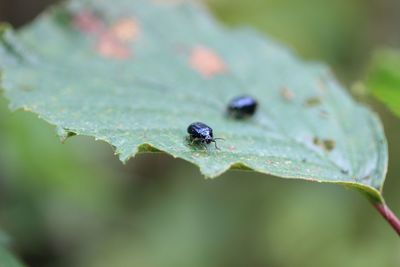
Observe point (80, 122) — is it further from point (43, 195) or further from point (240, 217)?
point (240, 217)

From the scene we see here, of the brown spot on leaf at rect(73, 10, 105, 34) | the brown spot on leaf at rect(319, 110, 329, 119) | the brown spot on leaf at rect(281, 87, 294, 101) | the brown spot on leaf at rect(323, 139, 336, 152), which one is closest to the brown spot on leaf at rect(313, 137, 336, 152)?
the brown spot on leaf at rect(323, 139, 336, 152)

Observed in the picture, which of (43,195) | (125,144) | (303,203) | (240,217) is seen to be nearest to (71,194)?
(43,195)

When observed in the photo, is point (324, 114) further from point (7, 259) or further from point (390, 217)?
point (7, 259)

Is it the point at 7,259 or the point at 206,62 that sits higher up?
the point at 206,62

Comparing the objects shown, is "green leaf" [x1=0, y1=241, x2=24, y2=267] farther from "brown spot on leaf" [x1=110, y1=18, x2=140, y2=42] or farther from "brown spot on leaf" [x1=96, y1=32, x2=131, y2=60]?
"brown spot on leaf" [x1=110, y1=18, x2=140, y2=42]

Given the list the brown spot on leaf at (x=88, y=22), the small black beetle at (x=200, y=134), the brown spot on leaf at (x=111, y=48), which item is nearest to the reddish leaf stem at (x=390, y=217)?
the small black beetle at (x=200, y=134)

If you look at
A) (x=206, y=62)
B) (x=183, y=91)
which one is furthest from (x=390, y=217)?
(x=206, y=62)

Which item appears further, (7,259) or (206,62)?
(206,62)

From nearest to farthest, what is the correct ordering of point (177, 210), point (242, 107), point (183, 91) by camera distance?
point (242, 107), point (183, 91), point (177, 210)
